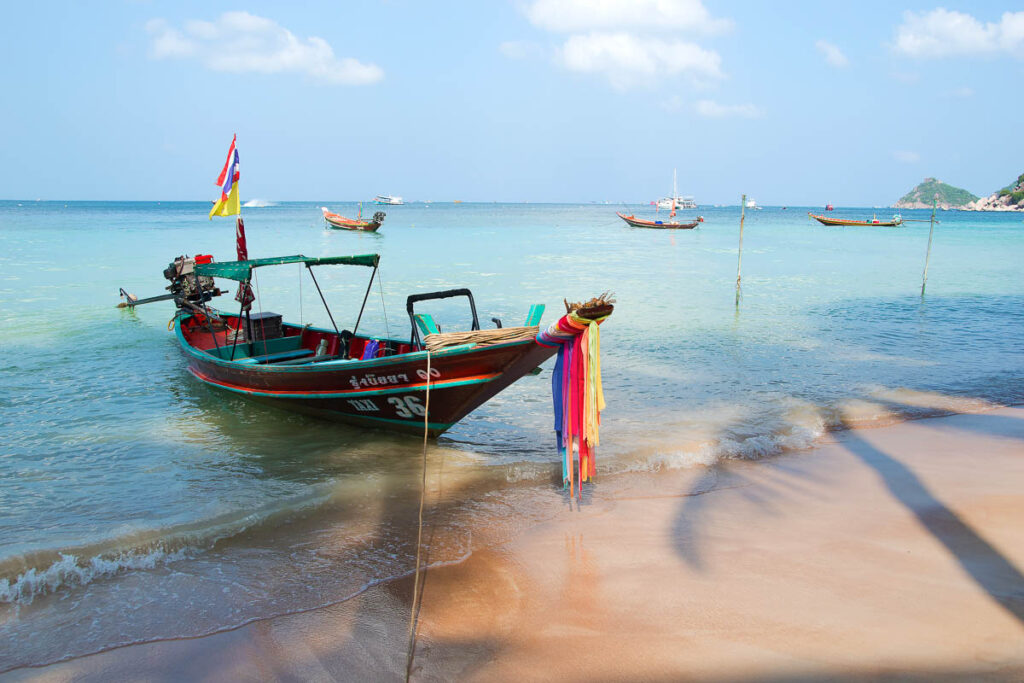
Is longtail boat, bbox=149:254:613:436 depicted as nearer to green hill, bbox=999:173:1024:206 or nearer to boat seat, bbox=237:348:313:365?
boat seat, bbox=237:348:313:365

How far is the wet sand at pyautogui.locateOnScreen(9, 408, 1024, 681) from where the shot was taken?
3.91 metres

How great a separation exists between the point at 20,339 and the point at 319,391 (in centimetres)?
1047

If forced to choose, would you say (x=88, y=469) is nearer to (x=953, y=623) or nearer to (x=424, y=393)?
(x=424, y=393)

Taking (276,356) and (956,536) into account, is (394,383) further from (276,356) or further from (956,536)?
(956,536)

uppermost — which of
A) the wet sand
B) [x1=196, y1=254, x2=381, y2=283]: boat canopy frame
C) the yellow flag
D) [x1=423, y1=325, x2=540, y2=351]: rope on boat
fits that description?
the yellow flag

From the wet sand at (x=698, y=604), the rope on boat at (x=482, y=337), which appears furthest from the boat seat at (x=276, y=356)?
the wet sand at (x=698, y=604)

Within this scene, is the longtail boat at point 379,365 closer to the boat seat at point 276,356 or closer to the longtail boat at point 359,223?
the boat seat at point 276,356

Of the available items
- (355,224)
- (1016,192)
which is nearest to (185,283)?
(355,224)

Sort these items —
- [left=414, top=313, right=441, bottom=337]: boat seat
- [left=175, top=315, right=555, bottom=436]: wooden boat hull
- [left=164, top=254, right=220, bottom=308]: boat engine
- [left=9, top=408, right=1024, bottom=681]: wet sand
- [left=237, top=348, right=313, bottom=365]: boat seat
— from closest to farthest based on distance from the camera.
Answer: [left=9, top=408, right=1024, bottom=681]: wet sand → [left=175, top=315, right=555, bottom=436]: wooden boat hull → [left=414, top=313, right=441, bottom=337]: boat seat → [left=237, top=348, right=313, bottom=365]: boat seat → [left=164, top=254, right=220, bottom=308]: boat engine

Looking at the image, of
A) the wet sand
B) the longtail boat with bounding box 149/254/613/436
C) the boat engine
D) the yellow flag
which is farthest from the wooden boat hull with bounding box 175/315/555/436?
the boat engine

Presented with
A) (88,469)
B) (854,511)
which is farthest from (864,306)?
(88,469)

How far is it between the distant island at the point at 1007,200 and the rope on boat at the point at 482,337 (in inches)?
5972

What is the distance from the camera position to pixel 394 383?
730 centimetres

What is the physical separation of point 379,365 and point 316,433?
203 cm
